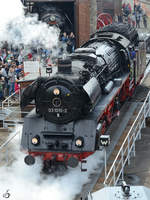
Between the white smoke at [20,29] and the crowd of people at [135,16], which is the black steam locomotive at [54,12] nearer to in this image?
the white smoke at [20,29]

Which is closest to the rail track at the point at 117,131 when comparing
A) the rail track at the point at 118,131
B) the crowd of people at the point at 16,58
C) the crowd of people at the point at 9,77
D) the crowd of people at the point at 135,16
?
the rail track at the point at 118,131

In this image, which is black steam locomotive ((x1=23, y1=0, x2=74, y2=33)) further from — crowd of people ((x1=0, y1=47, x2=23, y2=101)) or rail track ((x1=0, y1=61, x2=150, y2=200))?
rail track ((x1=0, y1=61, x2=150, y2=200))

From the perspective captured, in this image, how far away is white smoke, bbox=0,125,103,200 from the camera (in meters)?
11.2

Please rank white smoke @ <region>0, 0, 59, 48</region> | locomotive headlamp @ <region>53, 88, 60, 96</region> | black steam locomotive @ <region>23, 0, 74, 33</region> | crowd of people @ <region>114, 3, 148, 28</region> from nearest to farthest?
locomotive headlamp @ <region>53, 88, 60, 96</region> → white smoke @ <region>0, 0, 59, 48</region> → black steam locomotive @ <region>23, 0, 74, 33</region> → crowd of people @ <region>114, 3, 148, 28</region>

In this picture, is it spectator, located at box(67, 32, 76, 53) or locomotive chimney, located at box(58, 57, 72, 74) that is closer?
locomotive chimney, located at box(58, 57, 72, 74)

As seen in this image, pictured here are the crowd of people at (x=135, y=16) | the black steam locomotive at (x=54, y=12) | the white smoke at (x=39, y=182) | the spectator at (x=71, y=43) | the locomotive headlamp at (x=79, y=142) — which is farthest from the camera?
the crowd of people at (x=135, y=16)

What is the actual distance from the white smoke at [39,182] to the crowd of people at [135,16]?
19.5 meters

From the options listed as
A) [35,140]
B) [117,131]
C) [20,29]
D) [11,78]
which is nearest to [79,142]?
[35,140]

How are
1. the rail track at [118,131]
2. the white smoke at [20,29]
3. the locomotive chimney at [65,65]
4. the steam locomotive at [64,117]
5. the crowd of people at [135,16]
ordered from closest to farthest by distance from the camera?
the rail track at [118,131]
the steam locomotive at [64,117]
the locomotive chimney at [65,65]
the white smoke at [20,29]
the crowd of people at [135,16]

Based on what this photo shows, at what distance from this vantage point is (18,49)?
23188 millimetres

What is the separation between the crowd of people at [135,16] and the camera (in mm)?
31297

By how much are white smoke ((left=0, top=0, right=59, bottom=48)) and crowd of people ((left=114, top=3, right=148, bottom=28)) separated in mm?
10423

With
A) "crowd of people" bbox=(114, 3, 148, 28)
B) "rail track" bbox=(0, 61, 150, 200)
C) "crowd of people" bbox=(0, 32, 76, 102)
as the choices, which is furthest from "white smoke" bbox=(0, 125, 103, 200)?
"crowd of people" bbox=(114, 3, 148, 28)

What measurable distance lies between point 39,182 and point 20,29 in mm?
8707
